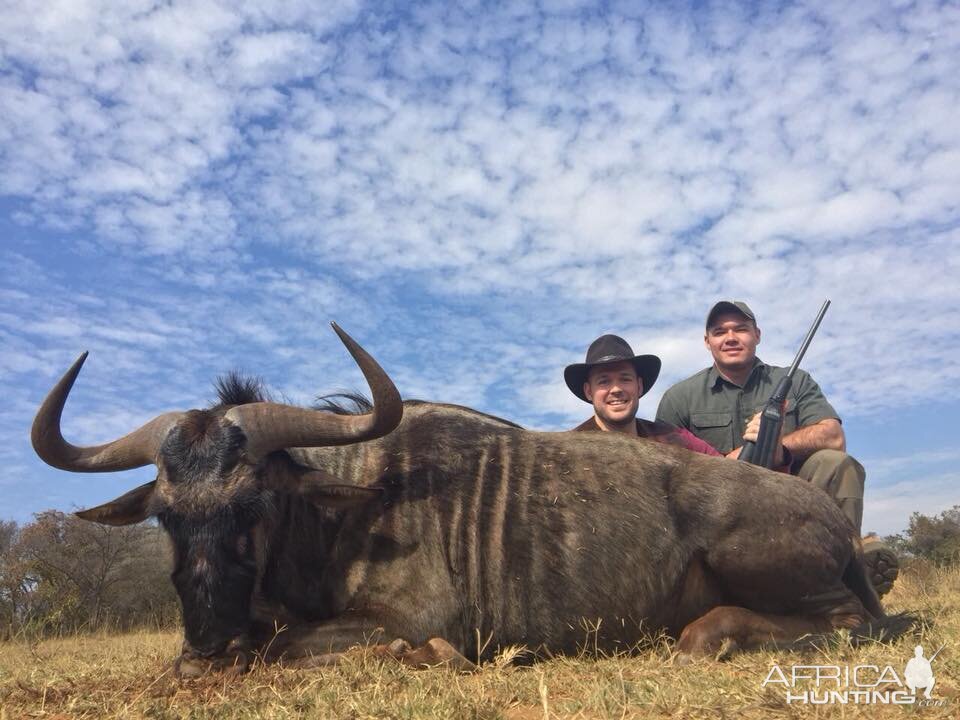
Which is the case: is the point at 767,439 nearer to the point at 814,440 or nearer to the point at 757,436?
the point at 757,436

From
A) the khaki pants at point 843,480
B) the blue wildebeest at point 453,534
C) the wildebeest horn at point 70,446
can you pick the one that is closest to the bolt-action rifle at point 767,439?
the khaki pants at point 843,480

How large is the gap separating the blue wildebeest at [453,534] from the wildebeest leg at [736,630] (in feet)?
0.04

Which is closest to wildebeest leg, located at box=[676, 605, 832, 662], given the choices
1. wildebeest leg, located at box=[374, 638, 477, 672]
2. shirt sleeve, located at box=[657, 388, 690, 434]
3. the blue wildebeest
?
the blue wildebeest

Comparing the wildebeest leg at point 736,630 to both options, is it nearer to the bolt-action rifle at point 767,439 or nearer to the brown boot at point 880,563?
the brown boot at point 880,563

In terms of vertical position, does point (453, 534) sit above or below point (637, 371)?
below

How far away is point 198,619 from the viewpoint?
147 inches

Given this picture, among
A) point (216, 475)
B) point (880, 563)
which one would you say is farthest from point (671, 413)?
point (216, 475)

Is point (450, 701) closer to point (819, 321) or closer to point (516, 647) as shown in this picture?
point (516, 647)

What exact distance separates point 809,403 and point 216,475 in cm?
536

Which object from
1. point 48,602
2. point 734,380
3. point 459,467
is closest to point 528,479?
point 459,467

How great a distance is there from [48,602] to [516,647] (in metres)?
12.1

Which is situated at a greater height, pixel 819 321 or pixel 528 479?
pixel 819 321

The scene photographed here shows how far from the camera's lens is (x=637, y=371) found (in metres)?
7.10

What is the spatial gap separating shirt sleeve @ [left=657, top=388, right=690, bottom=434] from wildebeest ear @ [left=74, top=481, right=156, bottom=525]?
491 centimetres
